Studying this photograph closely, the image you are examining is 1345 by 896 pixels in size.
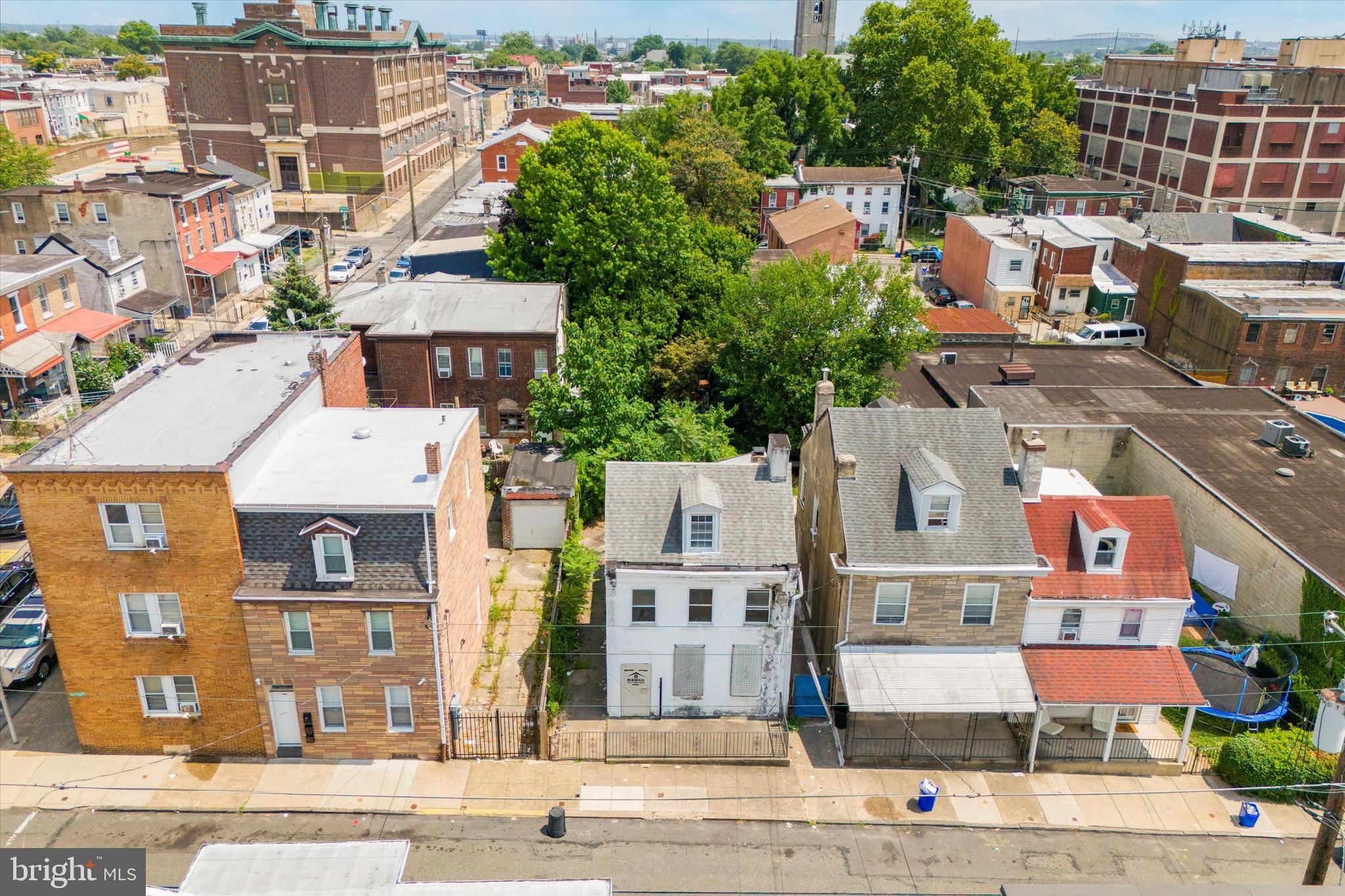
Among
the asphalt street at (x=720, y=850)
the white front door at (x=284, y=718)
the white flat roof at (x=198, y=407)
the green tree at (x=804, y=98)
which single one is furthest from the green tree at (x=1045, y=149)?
the white front door at (x=284, y=718)

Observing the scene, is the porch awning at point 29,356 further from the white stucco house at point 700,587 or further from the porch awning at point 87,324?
the white stucco house at point 700,587

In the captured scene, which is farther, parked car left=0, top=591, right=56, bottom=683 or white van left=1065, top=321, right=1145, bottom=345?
white van left=1065, top=321, right=1145, bottom=345

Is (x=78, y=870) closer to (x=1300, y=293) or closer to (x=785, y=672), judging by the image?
(x=785, y=672)

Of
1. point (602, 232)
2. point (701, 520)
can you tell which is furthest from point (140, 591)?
point (602, 232)

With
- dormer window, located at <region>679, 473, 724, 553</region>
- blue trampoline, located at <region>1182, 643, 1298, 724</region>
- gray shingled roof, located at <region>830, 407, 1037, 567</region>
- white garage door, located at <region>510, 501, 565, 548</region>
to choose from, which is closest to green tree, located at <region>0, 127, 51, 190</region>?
white garage door, located at <region>510, 501, 565, 548</region>

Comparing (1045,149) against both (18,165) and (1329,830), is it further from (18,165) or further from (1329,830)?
(18,165)

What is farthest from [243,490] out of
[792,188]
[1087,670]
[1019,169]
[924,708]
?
[1019,169]

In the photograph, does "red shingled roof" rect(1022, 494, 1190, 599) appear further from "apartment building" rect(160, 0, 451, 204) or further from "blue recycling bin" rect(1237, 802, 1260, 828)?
"apartment building" rect(160, 0, 451, 204)
